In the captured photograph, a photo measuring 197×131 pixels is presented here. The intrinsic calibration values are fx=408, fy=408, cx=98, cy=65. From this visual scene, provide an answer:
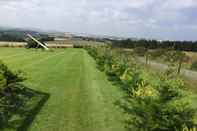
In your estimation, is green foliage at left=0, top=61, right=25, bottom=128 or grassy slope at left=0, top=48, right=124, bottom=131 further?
green foliage at left=0, top=61, right=25, bottom=128

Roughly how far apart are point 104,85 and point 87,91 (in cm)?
288

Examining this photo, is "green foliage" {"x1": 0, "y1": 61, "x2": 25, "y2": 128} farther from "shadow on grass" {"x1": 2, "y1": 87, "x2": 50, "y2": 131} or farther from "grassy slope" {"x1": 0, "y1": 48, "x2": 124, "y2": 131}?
"grassy slope" {"x1": 0, "y1": 48, "x2": 124, "y2": 131}

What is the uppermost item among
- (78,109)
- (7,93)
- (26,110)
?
(7,93)

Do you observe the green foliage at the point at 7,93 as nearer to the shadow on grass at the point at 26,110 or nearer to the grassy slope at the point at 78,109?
the shadow on grass at the point at 26,110

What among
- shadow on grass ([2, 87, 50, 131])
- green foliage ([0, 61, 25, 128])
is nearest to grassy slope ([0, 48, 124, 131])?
shadow on grass ([2, 87, 50, 131])

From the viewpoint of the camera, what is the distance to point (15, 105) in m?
12.7

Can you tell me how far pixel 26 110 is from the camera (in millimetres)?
12195

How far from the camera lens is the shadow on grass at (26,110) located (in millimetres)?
10330

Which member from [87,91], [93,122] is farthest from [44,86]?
[93,122]

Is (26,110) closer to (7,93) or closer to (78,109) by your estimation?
(78,109)

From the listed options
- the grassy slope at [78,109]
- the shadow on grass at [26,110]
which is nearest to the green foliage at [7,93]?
the shadow on grass at [26,110]

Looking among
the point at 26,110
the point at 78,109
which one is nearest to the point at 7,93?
the point at 26,110

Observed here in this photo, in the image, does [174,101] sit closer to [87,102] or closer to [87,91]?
[87,102]

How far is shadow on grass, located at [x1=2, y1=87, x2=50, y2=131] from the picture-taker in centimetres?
1033
